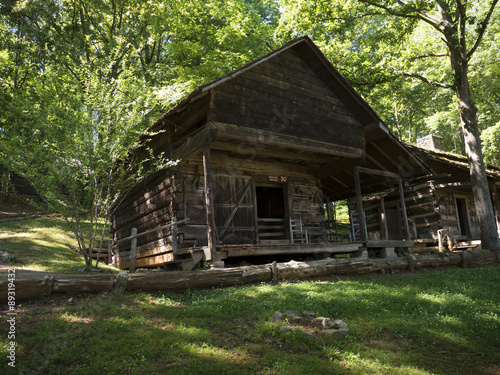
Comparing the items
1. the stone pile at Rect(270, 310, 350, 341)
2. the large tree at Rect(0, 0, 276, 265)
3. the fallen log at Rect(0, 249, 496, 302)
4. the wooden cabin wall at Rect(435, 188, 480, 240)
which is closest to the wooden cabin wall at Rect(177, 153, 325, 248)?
the large tree at Rect(0, 0, 276, 265)

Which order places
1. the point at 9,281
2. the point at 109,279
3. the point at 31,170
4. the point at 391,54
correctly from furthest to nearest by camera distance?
the point at 391,54 → the point at 31,170 → the point at 109,279 → the point at 9,281

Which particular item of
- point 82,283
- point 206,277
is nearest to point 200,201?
point 206,277

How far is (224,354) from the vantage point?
4602mm

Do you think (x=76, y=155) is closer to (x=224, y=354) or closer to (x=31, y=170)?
(x=31, y=170)

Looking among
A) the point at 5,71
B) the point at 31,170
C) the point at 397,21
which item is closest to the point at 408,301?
the point at 31,170

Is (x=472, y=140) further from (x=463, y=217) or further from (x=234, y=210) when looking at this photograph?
(x=234, y=210)

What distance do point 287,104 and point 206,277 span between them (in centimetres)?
673

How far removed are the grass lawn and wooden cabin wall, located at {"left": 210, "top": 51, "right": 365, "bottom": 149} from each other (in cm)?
534

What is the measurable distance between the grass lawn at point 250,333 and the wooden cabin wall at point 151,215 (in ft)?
15.6

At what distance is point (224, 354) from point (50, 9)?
16.8 meters

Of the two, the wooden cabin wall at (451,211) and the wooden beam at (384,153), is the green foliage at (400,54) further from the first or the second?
the wooden cabin wall at (451,211)

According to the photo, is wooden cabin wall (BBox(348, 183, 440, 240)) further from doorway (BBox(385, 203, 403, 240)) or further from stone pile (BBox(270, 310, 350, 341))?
stone pile (BBox(270, 310, 350, 341))

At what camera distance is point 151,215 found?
531 inches

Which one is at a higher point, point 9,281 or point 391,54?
point 391,54
